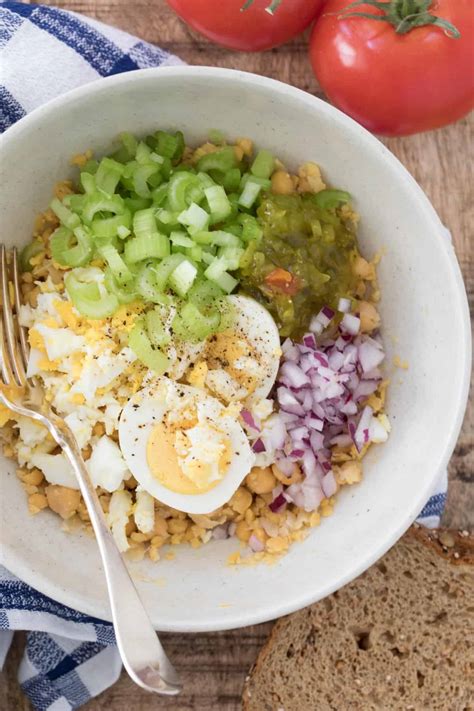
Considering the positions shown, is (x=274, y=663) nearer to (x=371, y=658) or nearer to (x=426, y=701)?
(x=371, y=658)

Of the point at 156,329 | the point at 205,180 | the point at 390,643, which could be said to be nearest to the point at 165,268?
the point at 156,329

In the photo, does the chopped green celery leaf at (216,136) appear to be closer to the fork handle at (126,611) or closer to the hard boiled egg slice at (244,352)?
the hard boiled egg slice at (244,352)

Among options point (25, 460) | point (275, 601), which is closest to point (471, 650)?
point (275, 601)

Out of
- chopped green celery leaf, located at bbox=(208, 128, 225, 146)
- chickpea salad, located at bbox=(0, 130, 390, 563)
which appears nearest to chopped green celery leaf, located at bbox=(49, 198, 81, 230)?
chickpea salad, located at bbox=(0, 130, 390, 563)

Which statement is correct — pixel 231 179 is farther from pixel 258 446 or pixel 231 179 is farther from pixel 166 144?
pixel 258 446

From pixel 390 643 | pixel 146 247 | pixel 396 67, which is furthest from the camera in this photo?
pixel 390 643

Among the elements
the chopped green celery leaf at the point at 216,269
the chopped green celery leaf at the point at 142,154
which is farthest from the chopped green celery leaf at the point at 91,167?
the chopped green celery leaf at the point at 216,269
